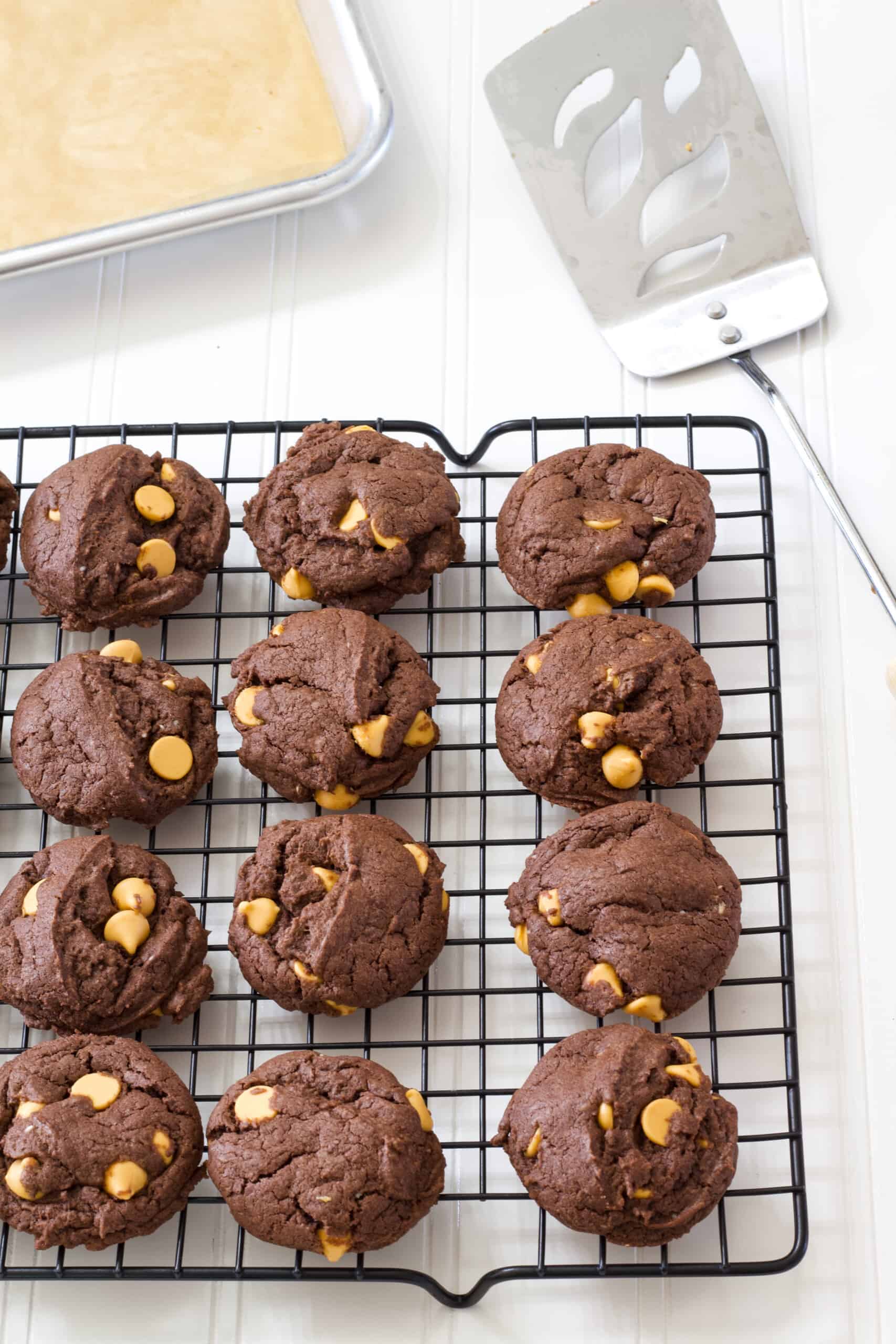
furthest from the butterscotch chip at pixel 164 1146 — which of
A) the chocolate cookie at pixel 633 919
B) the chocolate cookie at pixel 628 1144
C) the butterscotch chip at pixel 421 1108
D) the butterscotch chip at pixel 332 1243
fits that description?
the chocolate cookie at pixel 633 919

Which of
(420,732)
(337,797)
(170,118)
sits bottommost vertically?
(337,797)

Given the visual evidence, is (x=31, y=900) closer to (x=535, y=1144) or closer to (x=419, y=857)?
(x=419, y=857)

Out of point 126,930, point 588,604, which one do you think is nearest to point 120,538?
point 126,930

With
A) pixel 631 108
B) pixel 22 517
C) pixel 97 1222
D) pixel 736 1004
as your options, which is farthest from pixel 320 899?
pixel 631 108

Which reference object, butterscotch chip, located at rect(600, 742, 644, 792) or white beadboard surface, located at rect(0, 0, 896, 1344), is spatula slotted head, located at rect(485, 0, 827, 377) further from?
butterscotch chip, located at rect(600, 742, 644, 792)

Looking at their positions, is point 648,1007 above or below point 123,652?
below

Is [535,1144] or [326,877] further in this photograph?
[326,877]

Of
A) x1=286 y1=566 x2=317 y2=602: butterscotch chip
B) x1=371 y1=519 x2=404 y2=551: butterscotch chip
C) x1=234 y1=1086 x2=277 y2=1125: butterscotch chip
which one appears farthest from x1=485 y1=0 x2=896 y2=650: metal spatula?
x1=234 y1=1086 x2=277 y2=1125: butterscotch chip
